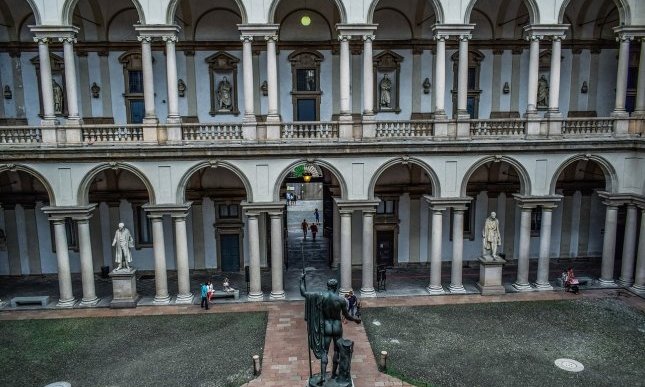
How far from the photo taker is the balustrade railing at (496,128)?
23.3m

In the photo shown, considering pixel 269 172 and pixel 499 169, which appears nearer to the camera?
pixel 269 172

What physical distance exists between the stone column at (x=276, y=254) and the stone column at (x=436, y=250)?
7.13 metres

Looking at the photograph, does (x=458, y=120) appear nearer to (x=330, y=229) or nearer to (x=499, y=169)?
(x=499, y=169)

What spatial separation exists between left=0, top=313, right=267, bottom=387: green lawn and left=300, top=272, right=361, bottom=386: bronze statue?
4017 millimetres

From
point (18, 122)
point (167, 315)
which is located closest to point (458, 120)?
point (167, 315)

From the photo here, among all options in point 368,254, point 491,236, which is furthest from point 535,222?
point 368,254

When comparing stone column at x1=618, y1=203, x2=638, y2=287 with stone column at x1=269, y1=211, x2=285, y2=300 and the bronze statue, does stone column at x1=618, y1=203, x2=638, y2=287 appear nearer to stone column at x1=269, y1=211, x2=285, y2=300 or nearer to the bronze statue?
stone column at x1=269, y1=211, x2=285, y2=300

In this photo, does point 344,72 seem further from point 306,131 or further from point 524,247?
point 524,247

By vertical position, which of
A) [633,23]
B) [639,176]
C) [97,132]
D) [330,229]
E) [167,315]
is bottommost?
[167,315]

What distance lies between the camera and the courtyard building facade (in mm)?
22109

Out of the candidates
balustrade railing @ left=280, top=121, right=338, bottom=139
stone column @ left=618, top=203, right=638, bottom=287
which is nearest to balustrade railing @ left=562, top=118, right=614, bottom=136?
stone column @ left=618, top=203, right=638, bottom=287

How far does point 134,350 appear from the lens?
18672 millimetres

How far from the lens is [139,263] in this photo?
91.2ft

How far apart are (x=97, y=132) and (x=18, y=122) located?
6874mm
